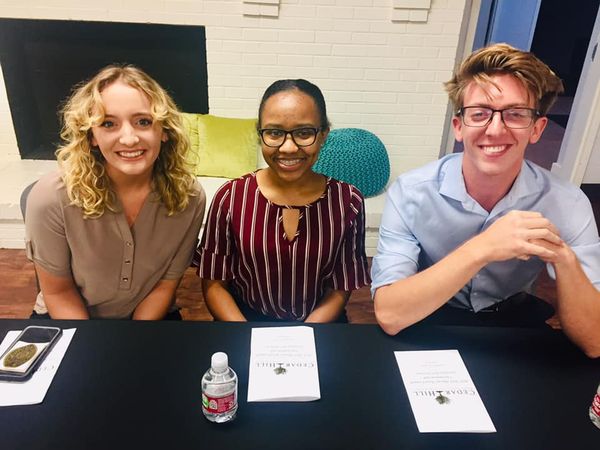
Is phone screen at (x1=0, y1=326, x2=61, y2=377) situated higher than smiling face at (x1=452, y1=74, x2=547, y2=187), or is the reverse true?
smiling face at (x1=452, y1=74, x2=547, y2=187)

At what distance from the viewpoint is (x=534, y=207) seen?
134 centimetres

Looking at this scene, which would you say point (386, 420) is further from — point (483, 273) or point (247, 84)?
point (247, 84)

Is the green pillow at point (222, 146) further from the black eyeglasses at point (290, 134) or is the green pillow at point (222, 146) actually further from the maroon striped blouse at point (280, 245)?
the black eyeglasses at point (290, 134)

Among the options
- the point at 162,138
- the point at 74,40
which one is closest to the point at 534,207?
the point at 162,138

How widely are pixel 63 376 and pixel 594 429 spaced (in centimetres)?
105

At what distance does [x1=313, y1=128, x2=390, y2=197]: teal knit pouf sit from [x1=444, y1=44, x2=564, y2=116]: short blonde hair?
1.58 meters

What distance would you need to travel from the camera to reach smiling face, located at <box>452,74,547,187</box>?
120cm

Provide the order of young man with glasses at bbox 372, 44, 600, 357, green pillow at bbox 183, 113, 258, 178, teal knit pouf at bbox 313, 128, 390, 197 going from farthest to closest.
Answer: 1. green pillow at bbox 183, 113, 258, 178
2. teal knit pouf at bbox 313, 128, 390, 197
3. young man with glasses at bbox 372, 44, 600, 357

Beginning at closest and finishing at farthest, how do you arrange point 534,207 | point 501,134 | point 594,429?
1. point 594,429
2. point 501,134
3. point 534,207

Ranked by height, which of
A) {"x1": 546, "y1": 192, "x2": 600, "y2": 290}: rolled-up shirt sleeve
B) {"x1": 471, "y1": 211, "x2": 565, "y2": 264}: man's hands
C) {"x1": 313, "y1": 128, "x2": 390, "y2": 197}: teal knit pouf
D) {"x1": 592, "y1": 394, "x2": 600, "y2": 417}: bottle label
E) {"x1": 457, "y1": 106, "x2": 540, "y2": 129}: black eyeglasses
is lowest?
{"x1": 313, "y1": 128, "x2": 390, "y2": 197}: teal knit pouf

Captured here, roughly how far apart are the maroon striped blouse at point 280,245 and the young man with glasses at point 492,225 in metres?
0.13

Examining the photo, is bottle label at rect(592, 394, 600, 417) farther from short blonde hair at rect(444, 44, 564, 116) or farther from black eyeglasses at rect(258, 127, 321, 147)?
black eyeglasses at rect(258, 127, 321, 147)

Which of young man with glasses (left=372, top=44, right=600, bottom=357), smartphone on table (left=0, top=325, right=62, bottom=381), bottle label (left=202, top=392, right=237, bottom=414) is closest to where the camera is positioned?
bottle label (left=202, top=392, right=237, bottom=414)

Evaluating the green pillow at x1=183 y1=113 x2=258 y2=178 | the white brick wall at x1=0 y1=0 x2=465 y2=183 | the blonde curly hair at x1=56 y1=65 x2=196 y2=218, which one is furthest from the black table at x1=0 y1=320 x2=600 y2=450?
the white brick wall at x1=0 y1=0 x2=465 y2=183
